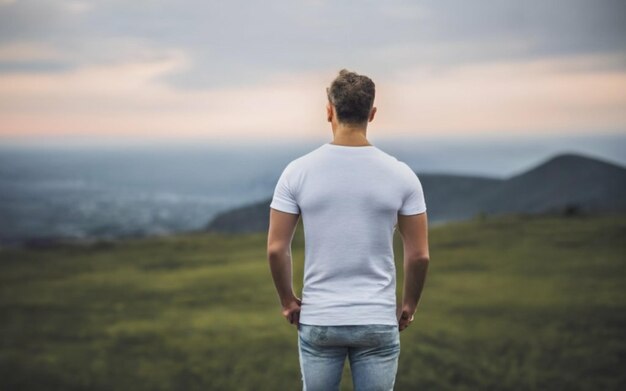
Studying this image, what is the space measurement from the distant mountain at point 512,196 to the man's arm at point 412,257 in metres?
13.9

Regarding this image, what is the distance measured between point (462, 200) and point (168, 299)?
7.17 metres

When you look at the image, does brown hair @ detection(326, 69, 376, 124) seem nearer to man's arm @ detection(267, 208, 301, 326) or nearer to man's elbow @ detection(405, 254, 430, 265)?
man's arm @ detection(267, 208, 301, 326)

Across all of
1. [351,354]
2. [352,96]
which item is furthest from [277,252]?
[352,96]

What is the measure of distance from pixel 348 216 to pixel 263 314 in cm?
1078

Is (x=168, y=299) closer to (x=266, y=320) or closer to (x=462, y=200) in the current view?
(x=266, y=320)

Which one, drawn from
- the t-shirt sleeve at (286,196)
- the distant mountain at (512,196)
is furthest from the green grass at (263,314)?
the t-shirt sleeve at (286,196)

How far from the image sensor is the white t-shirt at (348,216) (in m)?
2.30

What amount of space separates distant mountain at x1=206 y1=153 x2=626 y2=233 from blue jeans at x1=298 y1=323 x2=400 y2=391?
14.0 metres

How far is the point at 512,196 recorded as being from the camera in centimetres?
1795

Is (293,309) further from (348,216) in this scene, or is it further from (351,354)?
(348,216)

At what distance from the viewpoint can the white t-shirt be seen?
2.30 metres

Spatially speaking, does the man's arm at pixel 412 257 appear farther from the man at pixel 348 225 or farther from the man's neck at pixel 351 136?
the man's neck at pixel 351 136

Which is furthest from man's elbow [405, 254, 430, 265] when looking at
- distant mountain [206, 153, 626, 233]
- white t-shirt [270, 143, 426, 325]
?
distant mountain [206, 153, 626, 233]

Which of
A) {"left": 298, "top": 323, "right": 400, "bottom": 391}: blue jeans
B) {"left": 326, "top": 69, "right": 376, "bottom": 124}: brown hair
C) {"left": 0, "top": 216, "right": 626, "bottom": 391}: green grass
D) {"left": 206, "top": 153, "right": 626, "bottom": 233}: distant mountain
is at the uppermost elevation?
{"left": 326, "top": 69, "right": 376, "bottom": 124}: brown hair
